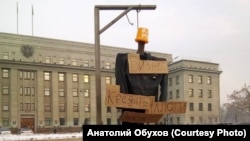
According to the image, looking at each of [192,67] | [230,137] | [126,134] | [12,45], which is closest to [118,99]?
[126,134]

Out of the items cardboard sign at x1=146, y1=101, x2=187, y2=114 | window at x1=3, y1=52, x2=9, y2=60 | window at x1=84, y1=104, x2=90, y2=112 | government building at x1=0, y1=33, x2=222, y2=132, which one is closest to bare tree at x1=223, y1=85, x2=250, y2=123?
government building at x1=0, y1=33, x2=222, y2=132

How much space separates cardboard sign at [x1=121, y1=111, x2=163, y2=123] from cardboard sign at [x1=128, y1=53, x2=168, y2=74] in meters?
0.55

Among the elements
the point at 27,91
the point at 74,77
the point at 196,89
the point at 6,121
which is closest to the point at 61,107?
the point at 74,77

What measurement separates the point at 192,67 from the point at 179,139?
57226 millimetres

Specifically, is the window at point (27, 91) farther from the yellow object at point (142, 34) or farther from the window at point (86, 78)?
the yellow object at point (142, 34)

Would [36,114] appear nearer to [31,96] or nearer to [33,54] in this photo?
[31,96]

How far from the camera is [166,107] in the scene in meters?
4.75

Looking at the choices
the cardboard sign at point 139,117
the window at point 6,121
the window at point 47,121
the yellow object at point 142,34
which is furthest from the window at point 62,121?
the yellow object at point 142,34

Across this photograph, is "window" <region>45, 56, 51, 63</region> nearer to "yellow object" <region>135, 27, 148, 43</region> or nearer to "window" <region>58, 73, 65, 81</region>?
"window" <region>58, 73, 65, 81</region>

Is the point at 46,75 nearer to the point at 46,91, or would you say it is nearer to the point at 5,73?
the point at 46,91

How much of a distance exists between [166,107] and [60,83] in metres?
50.4

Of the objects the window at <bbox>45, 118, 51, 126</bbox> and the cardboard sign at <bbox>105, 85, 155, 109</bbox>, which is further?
the window at <bbox>45, 118, 51, 126</bbox>

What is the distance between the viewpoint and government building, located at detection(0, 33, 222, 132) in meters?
49.3

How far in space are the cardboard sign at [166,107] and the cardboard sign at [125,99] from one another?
6 centimetres
